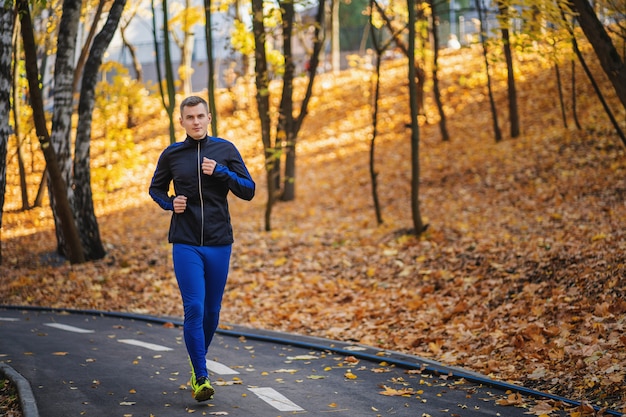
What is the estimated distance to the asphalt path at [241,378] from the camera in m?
5.91

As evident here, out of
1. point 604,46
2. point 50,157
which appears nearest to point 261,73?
point 50,157

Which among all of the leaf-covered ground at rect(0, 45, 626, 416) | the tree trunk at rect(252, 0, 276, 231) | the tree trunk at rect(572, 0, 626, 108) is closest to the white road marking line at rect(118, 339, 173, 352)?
the leaf-covered ground at rect(0, 45, 626, 416)

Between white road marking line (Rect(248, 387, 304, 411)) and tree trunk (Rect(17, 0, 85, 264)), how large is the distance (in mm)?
6338

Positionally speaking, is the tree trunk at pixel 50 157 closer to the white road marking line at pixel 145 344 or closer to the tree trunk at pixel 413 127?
the white road marking line at pixel 145 344

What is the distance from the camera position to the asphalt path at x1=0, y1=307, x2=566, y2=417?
5906 millimetres

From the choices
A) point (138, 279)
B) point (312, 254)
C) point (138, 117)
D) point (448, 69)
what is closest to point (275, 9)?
point (312, 254)

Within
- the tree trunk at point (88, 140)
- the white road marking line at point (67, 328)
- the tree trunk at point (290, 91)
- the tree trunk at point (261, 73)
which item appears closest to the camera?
the white road marking line at point (67, 328)

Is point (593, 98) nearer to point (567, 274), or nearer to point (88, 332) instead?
point (567, 274)

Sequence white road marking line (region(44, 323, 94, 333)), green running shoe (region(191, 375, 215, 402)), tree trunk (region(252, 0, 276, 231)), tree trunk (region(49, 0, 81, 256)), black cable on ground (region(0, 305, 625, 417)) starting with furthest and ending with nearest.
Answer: tree trunk (region(252, 0, 276, 231))
tree trunk (region(49, 0, 81, 256))
white road marking line (region(44, 323, 94, 333))
black cable on ground (region(0, 305, 625, 417))
green running shoe (region(191, 375, 215, 402))

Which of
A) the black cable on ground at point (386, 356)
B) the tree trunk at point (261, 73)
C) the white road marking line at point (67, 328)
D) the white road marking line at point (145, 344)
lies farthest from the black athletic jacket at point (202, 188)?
the tree trunk at point (261, 73)

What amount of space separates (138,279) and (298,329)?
5.15 metres

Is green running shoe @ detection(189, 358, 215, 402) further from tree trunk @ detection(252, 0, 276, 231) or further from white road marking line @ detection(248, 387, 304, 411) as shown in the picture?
tree trunk @ detection(252, 0, 276, 231)

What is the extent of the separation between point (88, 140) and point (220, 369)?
9855 mm

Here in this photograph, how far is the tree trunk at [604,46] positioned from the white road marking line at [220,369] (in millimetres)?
5266
